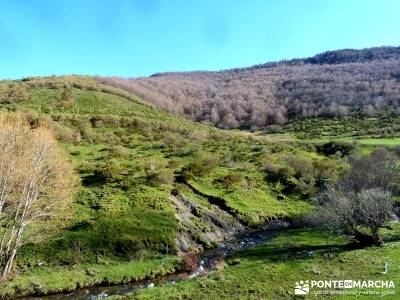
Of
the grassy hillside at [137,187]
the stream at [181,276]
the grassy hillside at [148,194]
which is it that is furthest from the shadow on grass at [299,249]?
the grassy hillside at [148,194]

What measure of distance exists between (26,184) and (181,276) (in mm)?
15185

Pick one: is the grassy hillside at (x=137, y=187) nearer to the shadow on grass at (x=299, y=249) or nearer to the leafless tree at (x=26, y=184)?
the leafless tree at (x=26, y=184)

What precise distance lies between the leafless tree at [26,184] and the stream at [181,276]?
6.41 meters

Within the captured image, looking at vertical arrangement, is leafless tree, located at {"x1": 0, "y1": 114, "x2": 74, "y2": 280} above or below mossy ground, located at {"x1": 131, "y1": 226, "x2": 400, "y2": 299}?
above

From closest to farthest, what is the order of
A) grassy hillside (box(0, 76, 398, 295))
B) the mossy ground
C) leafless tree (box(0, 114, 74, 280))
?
1. the mossy ground
2. leafless tree (box(0, 114, 74, 280))
3. grassy hillside (box(0, 76, 398, 295))

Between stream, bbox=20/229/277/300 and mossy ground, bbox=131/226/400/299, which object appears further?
stream, bbox=20/229/277/300

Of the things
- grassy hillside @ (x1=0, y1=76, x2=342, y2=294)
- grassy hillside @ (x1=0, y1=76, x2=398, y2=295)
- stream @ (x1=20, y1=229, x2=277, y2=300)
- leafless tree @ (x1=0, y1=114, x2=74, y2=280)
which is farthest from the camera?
grassy hillside @ (x1=0, y1=76, x2=342, y2=294)

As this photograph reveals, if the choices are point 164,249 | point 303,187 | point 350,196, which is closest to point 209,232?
point 164,249

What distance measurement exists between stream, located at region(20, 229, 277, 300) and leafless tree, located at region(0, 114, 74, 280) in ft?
21.0

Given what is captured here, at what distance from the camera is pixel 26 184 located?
34.2m

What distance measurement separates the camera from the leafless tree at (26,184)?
3312 cm

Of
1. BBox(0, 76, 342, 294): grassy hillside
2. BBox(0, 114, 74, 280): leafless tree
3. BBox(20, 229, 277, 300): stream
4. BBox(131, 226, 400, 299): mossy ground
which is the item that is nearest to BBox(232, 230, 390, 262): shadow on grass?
BBox(131, 226, 400, 299): mossy ground

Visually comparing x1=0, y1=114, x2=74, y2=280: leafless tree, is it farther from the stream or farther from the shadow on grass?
the shadow on grass

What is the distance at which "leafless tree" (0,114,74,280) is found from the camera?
33.1 m
